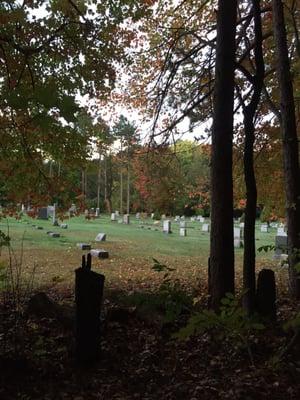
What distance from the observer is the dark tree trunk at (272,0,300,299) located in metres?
7.82

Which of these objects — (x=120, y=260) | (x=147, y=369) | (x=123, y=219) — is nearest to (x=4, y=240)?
(x=147, y=369)

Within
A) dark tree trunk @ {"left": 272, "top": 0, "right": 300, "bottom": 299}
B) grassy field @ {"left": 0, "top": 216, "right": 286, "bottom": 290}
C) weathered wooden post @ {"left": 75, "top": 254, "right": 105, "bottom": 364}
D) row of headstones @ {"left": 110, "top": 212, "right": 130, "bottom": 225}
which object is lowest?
grassy field @ {"left": 0, "top": 216, "right": 286, "bottom": 290}

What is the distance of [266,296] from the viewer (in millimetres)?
5723

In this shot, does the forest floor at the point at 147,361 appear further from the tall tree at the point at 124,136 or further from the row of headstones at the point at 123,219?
the row of headstones at the point at 123,219

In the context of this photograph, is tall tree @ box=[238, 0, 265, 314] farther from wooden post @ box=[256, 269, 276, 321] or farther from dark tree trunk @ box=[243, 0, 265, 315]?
wooden post @ box=[256, 269, 276, 321]

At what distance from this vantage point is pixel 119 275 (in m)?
12.8

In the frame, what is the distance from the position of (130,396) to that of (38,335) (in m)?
1.87

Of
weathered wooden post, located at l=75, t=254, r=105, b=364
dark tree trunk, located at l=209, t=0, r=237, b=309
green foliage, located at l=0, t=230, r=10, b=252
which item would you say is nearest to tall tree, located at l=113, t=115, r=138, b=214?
dark tree trunk, located at l=209, t=0, r=237, b=309

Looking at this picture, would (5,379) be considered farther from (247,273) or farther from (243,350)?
(247,273)

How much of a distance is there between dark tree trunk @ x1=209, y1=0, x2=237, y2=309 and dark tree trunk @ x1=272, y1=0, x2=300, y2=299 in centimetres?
245

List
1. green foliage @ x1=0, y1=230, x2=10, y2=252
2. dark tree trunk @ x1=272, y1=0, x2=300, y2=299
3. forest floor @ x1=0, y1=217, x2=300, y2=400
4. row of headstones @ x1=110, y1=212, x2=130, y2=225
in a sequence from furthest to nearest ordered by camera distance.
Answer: row of headstones @ x1=110, y1=212, x2=130, y2=225 → dark tree trunk @ x1=272, y1=0, x2=300, y2=299 → green foliage @ x1=0, y1=230, x2=10, y2=252 → forest floor @ x1=0, y1=217, x2=300, y2=400

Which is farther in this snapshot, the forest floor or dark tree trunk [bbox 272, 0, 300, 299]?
dark tree trunk [bbox 272, 0, 300, 299]

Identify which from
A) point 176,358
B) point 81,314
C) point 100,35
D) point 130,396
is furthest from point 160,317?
point 100,35

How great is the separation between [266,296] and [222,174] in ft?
5.39
